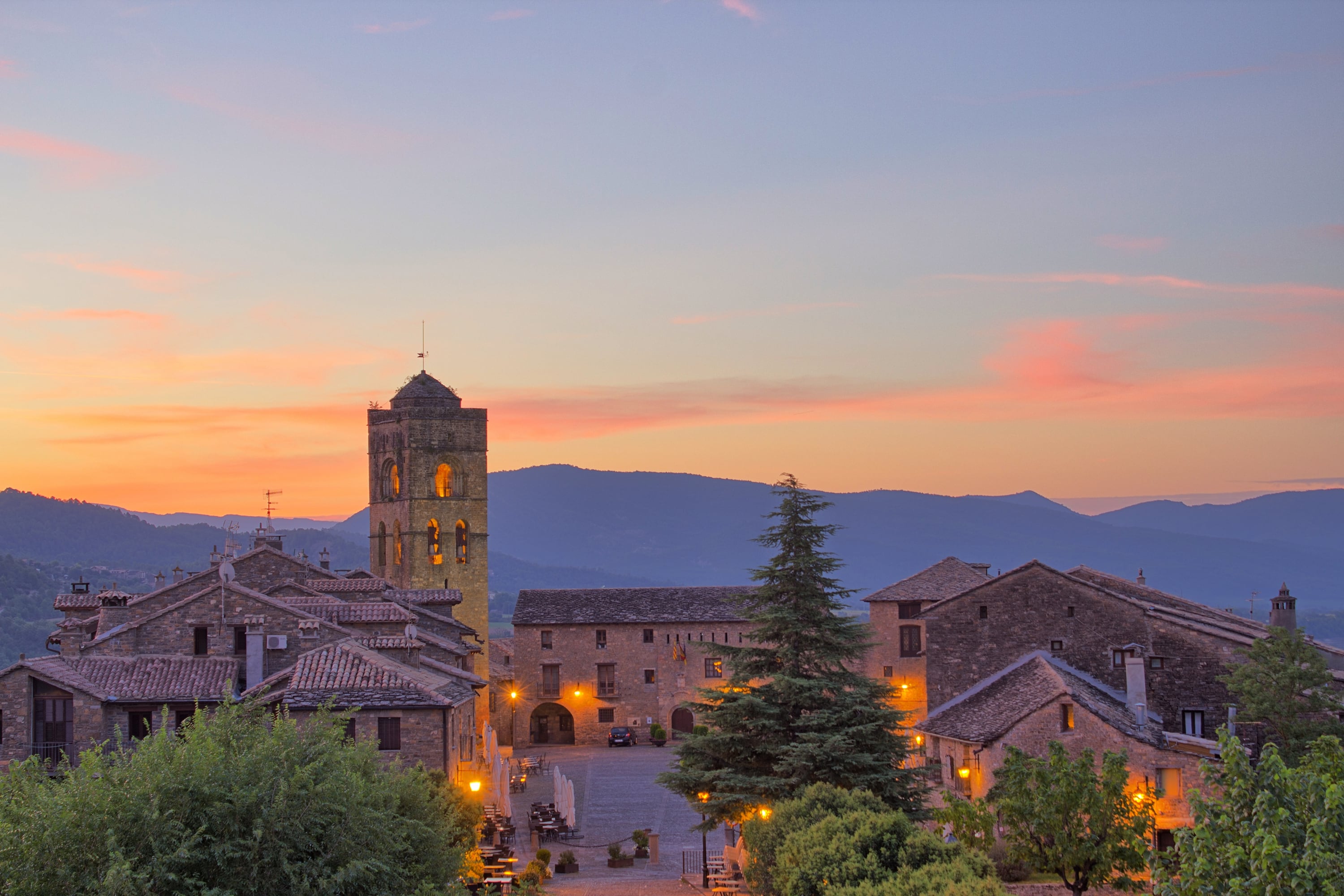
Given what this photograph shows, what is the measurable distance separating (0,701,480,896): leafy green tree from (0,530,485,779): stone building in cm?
1138

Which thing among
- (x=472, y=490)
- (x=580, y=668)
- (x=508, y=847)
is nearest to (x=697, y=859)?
(x=508, y=847)

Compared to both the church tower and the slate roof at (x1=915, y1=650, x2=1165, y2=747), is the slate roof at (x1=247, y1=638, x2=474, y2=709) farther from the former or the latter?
the church tower

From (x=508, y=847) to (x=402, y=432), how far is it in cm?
4969

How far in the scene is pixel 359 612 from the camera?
161ft

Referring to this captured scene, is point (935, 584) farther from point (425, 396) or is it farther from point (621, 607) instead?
point (425, 396)

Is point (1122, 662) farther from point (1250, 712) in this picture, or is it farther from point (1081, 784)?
point (1081, 784)

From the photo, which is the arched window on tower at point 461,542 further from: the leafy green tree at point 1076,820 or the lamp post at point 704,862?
the leafy green tree at point 1076,820

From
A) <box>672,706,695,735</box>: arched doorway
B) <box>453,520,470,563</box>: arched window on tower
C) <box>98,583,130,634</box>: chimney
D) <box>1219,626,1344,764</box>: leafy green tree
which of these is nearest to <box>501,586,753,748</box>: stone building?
<box>672,706,695,735</box>: arched doorway

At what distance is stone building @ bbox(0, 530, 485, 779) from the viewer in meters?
37.8

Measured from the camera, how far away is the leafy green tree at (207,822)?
64.7ft

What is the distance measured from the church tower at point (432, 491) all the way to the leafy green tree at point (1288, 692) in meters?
53.5

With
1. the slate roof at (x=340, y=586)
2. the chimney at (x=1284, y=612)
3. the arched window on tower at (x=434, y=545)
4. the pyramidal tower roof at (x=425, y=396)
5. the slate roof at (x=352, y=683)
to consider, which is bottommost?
the slate roof at (x=352, y=683)

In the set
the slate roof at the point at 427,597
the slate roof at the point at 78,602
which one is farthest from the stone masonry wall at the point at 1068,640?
the slate roof at the point at 78,602

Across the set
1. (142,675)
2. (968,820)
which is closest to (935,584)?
(968,820)
